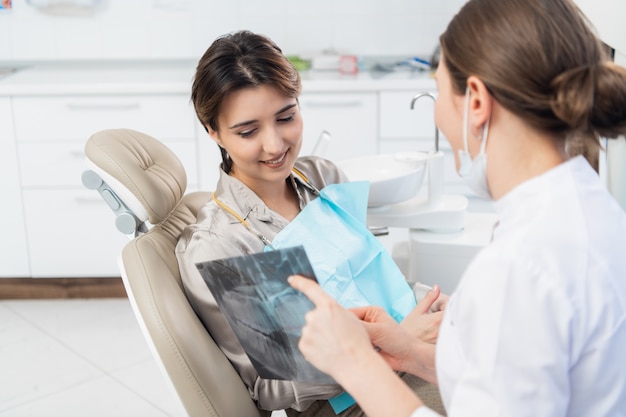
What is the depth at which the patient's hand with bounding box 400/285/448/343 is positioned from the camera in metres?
1.36

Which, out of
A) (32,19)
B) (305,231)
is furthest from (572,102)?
(32,19)

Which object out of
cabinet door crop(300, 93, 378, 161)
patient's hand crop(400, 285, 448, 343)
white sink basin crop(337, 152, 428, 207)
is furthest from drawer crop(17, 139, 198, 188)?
patient's hand crop(400, 285, 448, 343)

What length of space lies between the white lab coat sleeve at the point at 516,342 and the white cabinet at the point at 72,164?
7.62 feet

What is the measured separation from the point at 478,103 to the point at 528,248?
21 cm

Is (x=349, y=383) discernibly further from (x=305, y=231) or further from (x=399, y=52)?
(x=399, y=52)

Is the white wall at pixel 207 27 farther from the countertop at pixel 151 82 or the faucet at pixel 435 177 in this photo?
the faucet at pixel 435 177

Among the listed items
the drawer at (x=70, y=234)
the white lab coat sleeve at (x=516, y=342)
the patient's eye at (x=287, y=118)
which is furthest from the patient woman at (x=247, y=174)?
the drawer at (x=70, y=234)

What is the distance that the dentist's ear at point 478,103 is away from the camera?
3.00ft

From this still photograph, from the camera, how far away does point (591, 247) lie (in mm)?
865

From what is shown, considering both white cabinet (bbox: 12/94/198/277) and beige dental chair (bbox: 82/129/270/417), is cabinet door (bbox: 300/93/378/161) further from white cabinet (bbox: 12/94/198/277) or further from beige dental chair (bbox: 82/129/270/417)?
beige dental chair (bbox: 82/129/270/417)

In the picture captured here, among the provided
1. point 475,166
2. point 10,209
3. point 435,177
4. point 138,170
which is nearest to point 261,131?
point 138,170

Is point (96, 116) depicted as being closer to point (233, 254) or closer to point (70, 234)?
point (70, 234)

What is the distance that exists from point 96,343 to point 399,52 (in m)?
1.90

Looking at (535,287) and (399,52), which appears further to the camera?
(399,52)
